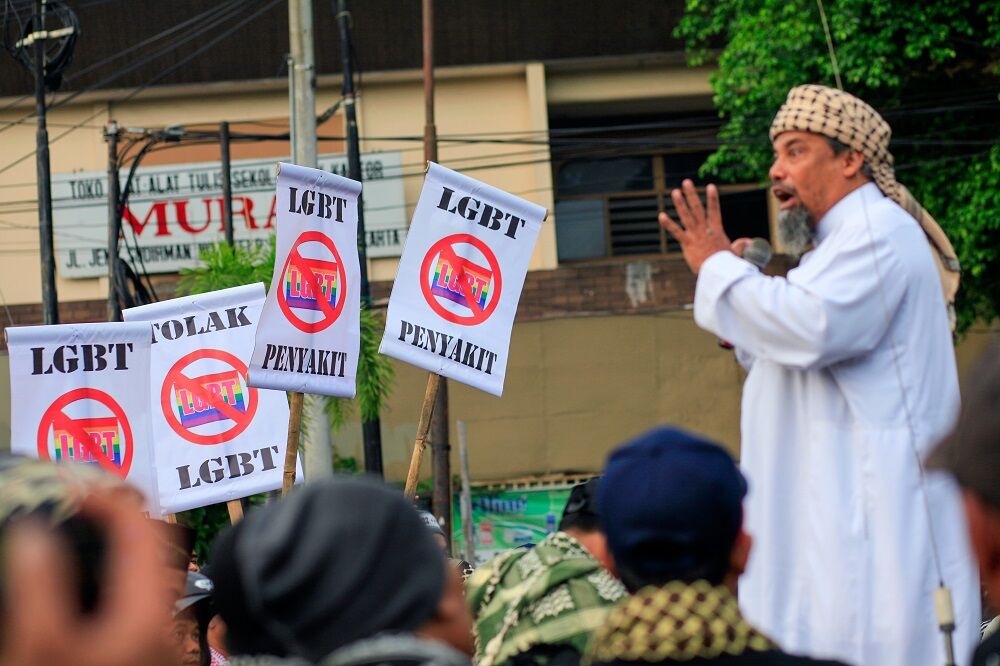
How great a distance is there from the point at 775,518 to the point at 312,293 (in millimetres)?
3022

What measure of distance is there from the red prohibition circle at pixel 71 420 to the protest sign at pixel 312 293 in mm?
728

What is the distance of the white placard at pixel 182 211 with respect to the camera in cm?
2339

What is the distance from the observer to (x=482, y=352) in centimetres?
588

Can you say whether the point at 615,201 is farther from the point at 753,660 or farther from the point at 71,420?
the point at 753,660

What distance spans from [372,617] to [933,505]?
65.0 inches

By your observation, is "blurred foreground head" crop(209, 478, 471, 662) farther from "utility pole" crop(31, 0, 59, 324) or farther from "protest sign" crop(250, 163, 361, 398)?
"utility pole" crop(31, 0, 59, 324)

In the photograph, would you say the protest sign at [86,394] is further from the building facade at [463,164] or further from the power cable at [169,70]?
the power cable at [169,70]

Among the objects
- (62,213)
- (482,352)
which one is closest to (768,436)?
(482,352)

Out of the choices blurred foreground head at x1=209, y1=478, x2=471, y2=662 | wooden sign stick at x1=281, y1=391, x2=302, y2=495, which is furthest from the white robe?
wooden sign stick at x1=281, y1=391, x2=302, y2=495

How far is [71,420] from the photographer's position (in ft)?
19.6

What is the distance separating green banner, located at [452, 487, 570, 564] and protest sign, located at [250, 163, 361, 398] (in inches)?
667

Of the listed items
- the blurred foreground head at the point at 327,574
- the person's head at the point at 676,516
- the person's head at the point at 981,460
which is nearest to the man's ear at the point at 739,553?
the person's head at the point at 676,516

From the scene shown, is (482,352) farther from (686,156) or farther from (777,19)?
(686,156)

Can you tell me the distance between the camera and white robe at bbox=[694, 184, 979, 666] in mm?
3119
